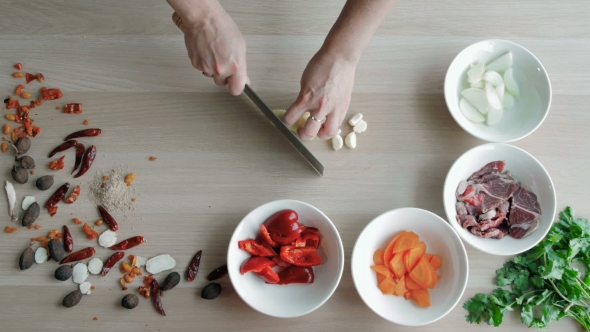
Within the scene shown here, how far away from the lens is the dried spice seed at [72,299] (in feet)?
4.82

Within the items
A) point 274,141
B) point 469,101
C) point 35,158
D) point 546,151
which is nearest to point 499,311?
point 546,151

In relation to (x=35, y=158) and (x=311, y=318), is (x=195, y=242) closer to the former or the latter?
(x=311, y=318)

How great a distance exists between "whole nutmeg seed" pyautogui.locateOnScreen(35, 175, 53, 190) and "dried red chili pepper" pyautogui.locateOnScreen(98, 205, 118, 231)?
0.59 ft

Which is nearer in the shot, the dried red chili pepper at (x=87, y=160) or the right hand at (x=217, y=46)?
the right hand at (x=217, y=46)

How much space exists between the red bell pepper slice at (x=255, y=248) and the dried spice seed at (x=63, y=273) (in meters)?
0.54

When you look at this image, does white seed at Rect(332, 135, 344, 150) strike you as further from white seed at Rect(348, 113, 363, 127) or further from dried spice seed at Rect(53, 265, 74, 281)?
dried spice seed at Rect(53, 265, 74, 281)

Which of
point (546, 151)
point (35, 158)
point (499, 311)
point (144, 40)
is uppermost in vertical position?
point (144, 40)

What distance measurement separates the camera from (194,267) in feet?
4.93

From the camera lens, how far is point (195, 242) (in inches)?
60.1

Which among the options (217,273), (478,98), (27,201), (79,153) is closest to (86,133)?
(79,153)

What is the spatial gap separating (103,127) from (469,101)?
3.87 feet

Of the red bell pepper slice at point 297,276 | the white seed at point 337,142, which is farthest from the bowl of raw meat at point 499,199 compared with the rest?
the red bell pepper slice at point 297,276

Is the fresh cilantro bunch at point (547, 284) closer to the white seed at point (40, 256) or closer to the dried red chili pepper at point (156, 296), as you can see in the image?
the dried red chili pepper at point (156, 296)

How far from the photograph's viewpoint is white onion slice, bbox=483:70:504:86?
155 centimetres
